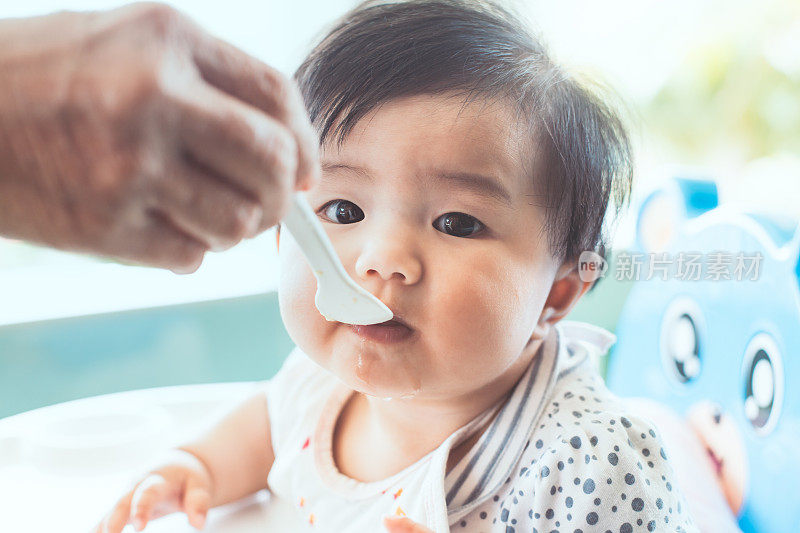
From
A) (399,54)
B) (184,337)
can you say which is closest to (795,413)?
(399,54)

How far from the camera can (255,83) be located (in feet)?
0.91

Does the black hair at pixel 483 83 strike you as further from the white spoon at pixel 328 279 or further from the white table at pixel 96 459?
the white table at pixel 96 459

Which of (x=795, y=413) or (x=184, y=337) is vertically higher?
(x=795, y=413)

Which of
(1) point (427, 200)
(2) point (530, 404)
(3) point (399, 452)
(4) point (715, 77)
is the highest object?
(4) point (715, 77)

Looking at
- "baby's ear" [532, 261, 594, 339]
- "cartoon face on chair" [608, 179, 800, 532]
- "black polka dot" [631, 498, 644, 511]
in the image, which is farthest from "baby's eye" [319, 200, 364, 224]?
"cartoon face on chair" [608, 179, 800, 532]

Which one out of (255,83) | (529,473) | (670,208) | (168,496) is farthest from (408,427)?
(670,208)

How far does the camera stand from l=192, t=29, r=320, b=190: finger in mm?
265

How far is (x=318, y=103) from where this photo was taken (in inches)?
22.9

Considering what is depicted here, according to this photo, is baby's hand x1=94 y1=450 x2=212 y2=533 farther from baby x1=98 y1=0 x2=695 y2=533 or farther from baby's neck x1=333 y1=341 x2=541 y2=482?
baby's neck x1=333 y1=341 x2=541 y2=482

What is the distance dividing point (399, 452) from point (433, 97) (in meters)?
0.35

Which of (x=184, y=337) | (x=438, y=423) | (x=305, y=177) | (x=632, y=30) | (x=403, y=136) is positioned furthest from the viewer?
(x=632, y=30)

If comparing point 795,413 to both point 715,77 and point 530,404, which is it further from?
point 715,77

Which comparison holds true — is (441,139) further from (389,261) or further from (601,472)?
(601,472)

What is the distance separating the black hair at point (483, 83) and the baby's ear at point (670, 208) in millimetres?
386
